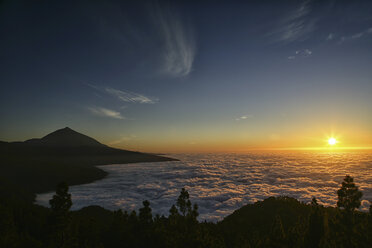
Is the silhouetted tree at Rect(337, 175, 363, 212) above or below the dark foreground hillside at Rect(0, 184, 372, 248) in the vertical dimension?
above

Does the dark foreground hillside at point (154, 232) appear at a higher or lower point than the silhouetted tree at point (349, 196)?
lower

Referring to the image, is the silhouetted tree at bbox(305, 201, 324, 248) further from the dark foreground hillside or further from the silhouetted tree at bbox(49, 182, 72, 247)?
the silhouetted tree at bbox(49, 182, 72, 247)

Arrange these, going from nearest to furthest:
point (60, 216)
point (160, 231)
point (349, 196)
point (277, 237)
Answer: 1. point (277, 237)
2. point (60, 216)
3. point (160, 231)
4. point (349, 196)

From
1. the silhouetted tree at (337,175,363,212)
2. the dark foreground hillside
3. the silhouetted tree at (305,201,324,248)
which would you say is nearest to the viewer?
the dark foreground hillside

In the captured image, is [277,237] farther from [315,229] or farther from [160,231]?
[160,231]

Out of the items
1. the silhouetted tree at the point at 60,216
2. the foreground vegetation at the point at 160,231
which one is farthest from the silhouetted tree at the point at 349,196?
the silhouetted tree at the point at 60,216

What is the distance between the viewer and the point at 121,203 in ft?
160

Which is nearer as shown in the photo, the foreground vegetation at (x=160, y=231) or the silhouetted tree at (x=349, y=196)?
the foreground vegetation at (x=160, y=231)

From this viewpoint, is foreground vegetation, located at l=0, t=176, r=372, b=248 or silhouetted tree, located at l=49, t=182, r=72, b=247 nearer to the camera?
foreground vegetation, located at l=0, t=176, r=372, b=248

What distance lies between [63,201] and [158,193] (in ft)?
144

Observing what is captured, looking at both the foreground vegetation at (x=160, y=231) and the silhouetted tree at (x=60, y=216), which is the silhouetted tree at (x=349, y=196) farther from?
the silhouetted tree at (x=60, y=216)

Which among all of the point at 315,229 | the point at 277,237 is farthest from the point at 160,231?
the point at 315,229

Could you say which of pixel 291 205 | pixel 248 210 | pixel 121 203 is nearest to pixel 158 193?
pixel 121 203

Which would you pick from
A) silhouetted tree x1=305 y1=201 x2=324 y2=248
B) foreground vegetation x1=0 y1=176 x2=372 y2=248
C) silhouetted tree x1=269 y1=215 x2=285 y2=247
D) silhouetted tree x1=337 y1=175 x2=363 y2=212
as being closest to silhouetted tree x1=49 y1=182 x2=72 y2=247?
foreground vegetation x1=0 y1=176 x2=372 y2=248
